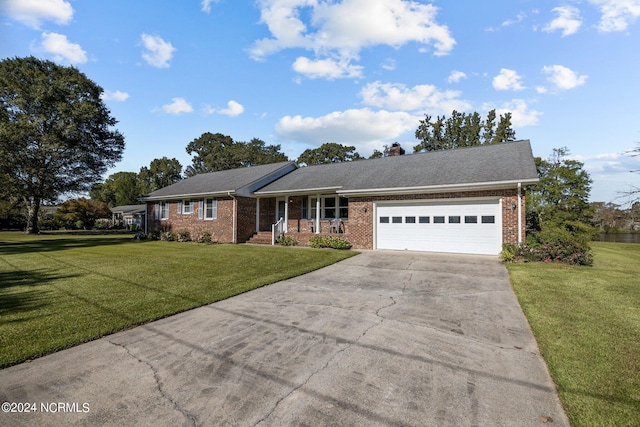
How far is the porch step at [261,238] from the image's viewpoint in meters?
17.2

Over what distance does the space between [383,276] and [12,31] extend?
51.1 feet

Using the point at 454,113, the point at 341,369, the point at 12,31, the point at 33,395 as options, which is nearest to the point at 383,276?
the point at 341,369

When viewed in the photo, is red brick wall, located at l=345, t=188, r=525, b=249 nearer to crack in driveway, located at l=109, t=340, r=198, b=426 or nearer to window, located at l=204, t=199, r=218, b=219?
window, located at l=204, t=199, r=218, b=219

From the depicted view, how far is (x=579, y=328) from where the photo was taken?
443 centimetres

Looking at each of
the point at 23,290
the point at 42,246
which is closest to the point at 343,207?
the point at 23,290

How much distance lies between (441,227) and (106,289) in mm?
11640

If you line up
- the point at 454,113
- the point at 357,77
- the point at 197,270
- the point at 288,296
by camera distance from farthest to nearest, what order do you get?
the point at 454,113, the point at 357,77, the point at 197,270, the point at 288,296

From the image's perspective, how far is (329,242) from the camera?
1459cm

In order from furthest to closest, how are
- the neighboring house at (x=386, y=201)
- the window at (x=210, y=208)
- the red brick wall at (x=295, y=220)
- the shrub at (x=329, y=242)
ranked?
the window at (x=210, y=208), the shrub at (x=329, y=242), the neighboring house at (x=386, y=201), the red brick wall at (x=295, y=220)

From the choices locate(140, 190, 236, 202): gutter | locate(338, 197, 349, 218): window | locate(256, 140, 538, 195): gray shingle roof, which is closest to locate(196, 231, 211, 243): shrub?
locate(140, 190, 236, 202): gutter

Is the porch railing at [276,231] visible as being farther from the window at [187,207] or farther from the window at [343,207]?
the window at [187,207]

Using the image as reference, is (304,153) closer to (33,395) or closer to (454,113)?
(454,113)

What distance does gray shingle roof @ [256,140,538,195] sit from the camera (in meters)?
11.8

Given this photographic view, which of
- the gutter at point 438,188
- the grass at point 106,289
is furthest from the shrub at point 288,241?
the grass at point 106,289
